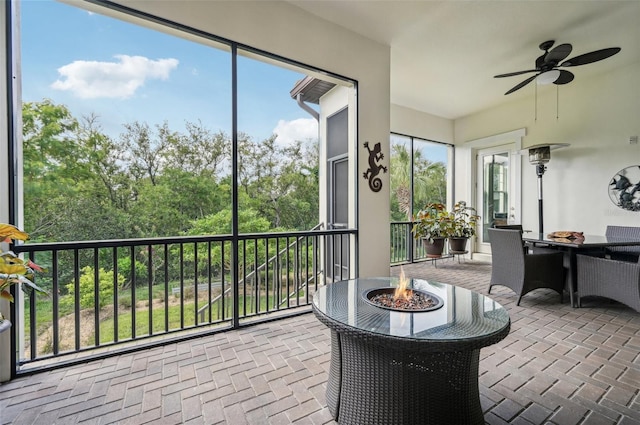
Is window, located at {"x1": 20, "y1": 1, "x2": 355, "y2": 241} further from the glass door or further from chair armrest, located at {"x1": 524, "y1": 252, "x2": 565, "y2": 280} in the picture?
the glass door

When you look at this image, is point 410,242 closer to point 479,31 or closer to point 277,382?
point 479,31

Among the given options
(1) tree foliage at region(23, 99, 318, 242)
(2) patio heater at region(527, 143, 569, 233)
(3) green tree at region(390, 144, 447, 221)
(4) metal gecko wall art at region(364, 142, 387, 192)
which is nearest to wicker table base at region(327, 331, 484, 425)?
(1) tree foliage at region(23, 99, 318, 242)

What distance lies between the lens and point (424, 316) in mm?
1403

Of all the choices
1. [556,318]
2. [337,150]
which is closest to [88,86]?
[337,150]

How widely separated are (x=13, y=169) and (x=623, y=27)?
6026 mm

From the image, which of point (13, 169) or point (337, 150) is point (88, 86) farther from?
point (337, 150)

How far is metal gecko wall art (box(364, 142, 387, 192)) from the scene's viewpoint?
3.52m

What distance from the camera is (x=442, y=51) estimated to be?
375 centimetres

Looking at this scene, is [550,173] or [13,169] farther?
[550,173]

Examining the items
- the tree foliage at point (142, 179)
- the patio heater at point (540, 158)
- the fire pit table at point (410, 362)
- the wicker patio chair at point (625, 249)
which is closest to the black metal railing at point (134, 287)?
the tree foliage at point (142, 179)

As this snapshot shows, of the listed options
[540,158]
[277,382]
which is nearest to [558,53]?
[540,158]

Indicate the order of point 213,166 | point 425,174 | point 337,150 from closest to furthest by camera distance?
point 213,166 < point 337,150 < point 425,174

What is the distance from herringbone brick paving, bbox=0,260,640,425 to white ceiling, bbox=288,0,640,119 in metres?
3.25

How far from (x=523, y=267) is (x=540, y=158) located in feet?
7.90
